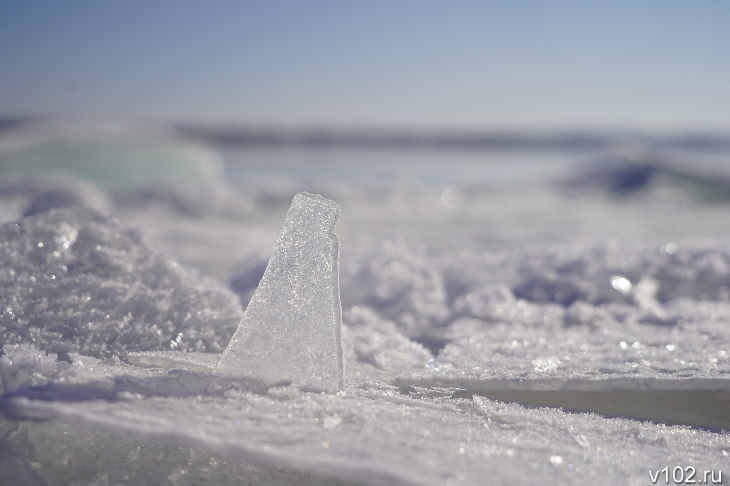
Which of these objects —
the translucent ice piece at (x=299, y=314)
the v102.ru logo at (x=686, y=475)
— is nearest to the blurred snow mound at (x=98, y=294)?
the translucent ice piece at (x=299, y=314)

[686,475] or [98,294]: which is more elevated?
[98,294]

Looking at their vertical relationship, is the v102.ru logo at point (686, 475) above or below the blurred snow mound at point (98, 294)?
below

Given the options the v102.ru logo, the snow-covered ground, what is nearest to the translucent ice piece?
the snow-covered ground

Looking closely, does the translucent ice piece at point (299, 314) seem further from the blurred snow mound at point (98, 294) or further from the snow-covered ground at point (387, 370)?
the blurred snow mound at point (98, 294)

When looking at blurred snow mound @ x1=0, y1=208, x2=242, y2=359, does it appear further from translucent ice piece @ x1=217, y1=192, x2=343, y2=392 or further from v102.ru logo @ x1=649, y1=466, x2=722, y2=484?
v102.ru logo @ x1=649, y1=466, x2=722, y2=484

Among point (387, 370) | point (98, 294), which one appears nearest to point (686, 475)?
point (387, 370)

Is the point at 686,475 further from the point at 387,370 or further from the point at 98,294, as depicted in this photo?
the point at 98,294
